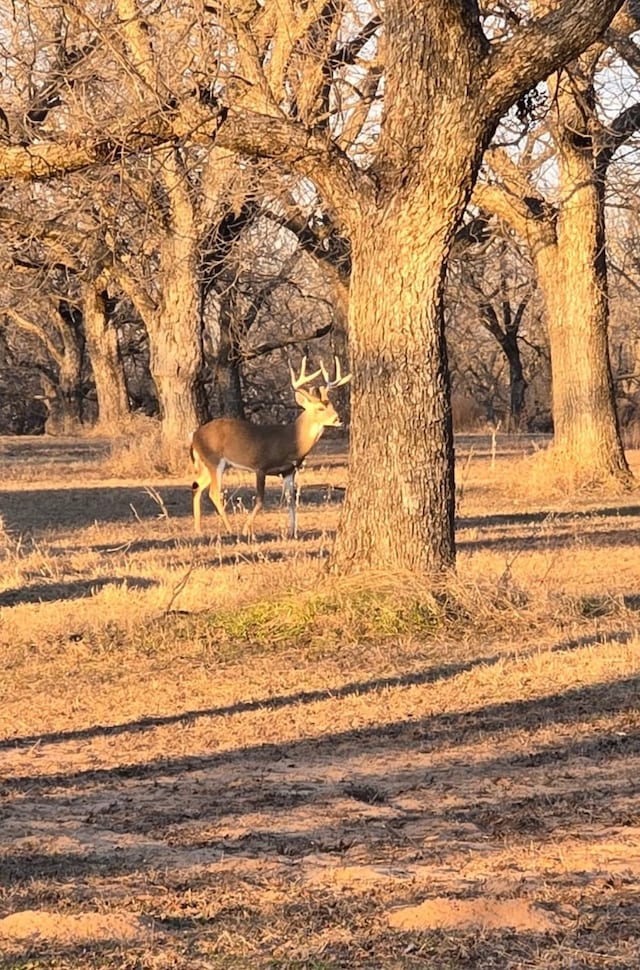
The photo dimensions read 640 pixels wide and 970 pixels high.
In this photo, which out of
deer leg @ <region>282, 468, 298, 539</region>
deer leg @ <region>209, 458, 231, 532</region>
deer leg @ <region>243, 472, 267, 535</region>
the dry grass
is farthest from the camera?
deer leg @ <region>209, 458, 231, 532</region>

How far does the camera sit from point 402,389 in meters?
12.3

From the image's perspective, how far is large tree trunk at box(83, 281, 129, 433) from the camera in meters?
40.9

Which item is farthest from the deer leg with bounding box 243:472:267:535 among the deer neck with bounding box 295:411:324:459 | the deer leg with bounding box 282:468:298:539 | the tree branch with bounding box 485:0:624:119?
the tree branch with bounding box 485:0:624:119

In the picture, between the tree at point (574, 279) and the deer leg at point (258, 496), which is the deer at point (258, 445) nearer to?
the deer leg at point (258, 496)

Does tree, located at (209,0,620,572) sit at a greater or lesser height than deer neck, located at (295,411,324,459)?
greater

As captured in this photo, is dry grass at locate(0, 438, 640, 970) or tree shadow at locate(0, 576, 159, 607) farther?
tree shadow at locate(0, 576, 159, 607)

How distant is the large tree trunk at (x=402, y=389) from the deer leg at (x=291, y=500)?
5.75m

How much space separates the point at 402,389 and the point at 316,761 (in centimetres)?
455

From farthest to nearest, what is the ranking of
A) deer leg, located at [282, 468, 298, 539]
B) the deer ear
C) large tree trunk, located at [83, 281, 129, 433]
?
large tree trunk, located at [83, 281, 129, 433] → the deer ear → deer leg, located at [282, 468, 298, 539]

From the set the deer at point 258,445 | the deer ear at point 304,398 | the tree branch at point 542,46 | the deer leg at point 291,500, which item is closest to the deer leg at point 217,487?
the deer at point 258,445

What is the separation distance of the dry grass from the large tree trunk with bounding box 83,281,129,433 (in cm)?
2398

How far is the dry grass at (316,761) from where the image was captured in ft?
16.7

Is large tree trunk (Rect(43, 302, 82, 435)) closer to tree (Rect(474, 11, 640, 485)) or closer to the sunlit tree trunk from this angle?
the sunlit tree trunk

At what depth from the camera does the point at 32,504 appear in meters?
24.2
